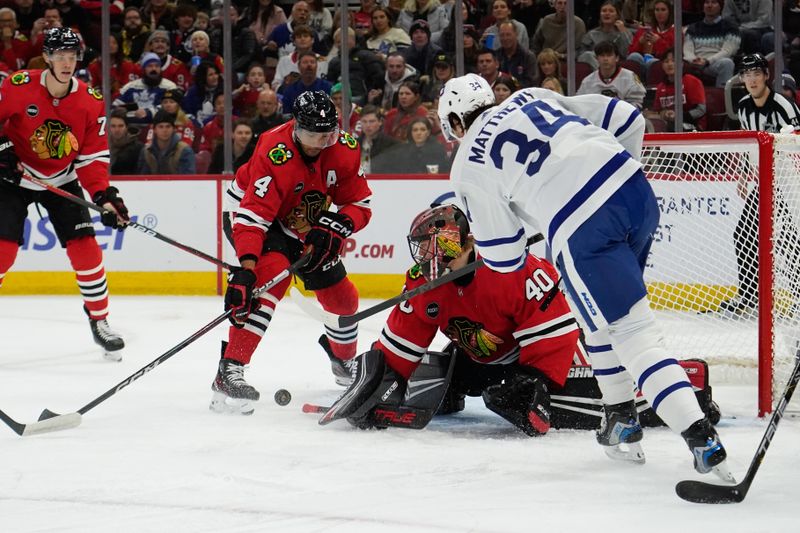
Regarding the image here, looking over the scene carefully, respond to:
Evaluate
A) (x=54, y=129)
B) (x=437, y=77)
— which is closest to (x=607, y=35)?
(x=437, y=77)

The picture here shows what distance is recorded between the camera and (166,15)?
6863mm

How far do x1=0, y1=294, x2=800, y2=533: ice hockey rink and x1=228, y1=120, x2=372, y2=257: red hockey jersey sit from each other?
1.90ft

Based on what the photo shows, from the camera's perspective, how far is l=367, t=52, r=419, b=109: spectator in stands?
6344mm

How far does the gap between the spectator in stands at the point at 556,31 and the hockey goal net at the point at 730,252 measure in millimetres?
2176

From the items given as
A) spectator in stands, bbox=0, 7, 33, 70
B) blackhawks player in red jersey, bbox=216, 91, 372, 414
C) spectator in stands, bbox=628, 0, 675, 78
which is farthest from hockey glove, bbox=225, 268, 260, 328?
spectator in stands, bbox=0, 7, 33, 70

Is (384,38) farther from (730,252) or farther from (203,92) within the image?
(730,252)

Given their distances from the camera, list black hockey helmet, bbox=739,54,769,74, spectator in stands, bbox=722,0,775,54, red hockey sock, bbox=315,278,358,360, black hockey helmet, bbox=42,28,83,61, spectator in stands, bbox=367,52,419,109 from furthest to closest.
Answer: spectator in stands, bbox=367,52,419,109
spectator in stands, bbox=722,0,775,54
black hockey helmet, bbox=739,54,769,74
black hockey helmet, bbox=42,28,83,61
red hockey sock, bbox=315,278,358,360

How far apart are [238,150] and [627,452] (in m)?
4.10

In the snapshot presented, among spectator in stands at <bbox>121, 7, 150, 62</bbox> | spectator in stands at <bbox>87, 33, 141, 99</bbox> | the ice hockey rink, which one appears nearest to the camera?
the ice hockey rink

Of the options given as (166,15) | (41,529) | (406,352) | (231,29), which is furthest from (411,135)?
(41,529)

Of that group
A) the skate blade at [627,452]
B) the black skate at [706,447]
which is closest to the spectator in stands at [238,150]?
the skate blade at [627,452]

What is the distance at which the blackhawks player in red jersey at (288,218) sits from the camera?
11.3 feet

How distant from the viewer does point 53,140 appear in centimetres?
448

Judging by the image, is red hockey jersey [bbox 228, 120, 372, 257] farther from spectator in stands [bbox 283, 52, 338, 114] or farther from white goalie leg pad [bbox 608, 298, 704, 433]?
spectator in stands [bbox 283, 52, 338, 114]
